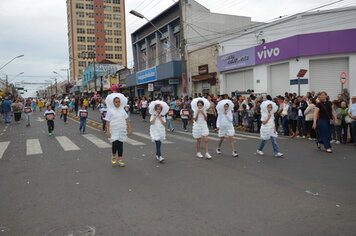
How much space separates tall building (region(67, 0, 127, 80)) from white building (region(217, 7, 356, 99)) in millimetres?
100790

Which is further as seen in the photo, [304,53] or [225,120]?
[304,53]

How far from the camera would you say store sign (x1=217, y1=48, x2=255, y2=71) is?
22.6m

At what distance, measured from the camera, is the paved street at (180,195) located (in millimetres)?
4141

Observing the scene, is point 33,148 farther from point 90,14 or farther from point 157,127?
point 90,14

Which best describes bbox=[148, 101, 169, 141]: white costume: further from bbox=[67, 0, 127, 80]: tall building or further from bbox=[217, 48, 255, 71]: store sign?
bbox=[67, 0, 127, 80]: tall building

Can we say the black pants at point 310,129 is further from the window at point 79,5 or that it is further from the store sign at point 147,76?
the window at point 79,5

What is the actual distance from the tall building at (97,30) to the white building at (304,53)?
10079cm

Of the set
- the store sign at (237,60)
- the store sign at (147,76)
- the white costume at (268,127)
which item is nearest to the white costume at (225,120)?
the white costume at (268,127)

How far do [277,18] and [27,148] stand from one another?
16.5 metres

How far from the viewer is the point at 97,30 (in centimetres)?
11738

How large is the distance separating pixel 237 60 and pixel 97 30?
103209mm

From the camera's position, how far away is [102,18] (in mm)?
117500

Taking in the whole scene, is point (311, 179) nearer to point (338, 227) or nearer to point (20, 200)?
point (338, 227)

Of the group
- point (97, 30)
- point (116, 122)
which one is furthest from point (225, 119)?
point (97, 30)
